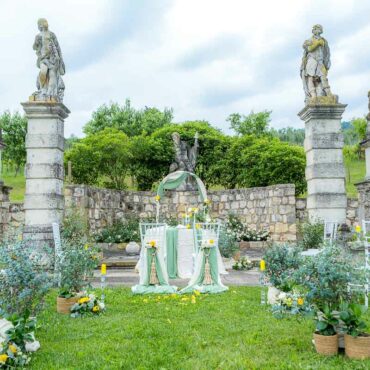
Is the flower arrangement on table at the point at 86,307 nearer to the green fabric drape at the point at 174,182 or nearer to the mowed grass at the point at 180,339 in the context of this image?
the mowed grass at the point at 180,339

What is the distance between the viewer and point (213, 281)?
7.33 metres

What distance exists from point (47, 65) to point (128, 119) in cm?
2037

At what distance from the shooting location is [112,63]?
65.0 ft

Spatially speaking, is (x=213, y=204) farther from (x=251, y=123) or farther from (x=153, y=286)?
(x=251, y=123)

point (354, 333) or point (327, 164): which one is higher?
point (327, 164)

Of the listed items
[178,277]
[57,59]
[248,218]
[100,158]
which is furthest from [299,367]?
[100,158]

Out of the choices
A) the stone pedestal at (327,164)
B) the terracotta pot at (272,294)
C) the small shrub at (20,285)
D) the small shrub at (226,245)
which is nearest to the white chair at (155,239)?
the terracotta pot at (272,294)

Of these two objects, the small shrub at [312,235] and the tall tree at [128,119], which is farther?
the tall tree at [128,119]

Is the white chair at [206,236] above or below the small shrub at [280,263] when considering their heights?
above

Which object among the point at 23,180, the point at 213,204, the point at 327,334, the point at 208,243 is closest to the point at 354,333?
the point at 327,334

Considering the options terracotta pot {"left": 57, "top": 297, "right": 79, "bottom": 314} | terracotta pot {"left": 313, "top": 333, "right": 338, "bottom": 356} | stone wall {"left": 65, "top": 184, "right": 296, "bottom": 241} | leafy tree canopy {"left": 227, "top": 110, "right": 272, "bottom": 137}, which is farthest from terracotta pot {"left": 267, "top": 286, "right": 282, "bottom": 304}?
leafy tree canopy {"left": 227, "top": 110, "right": 272, "bottom": 137}

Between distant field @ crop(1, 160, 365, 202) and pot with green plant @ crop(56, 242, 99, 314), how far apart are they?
50.7 feet

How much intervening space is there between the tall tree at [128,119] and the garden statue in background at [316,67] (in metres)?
18.3

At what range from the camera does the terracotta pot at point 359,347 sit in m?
3.64
